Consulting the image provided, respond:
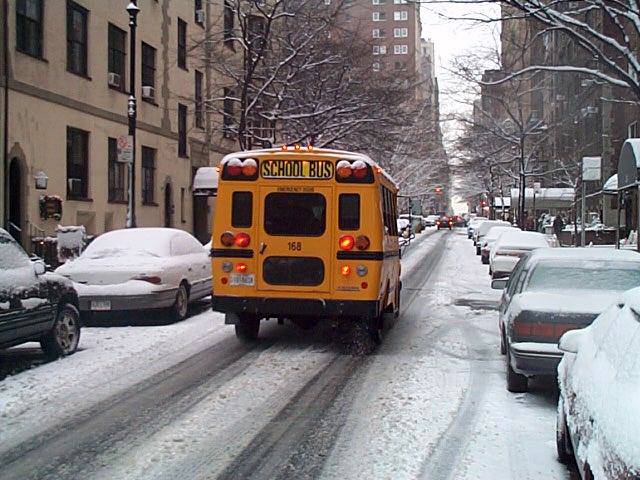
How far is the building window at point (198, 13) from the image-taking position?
3503cm

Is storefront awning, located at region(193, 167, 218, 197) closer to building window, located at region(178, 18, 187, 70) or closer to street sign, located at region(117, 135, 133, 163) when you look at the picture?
building window, located at region(178, 18, 187, 70)

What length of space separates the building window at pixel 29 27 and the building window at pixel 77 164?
2.87 m

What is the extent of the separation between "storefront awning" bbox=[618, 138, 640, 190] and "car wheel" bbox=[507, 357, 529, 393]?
17.4 metres

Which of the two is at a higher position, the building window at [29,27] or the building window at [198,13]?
the building window at [198,13]

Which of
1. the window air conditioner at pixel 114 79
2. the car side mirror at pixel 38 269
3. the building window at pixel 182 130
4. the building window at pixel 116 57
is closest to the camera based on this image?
the car side mirror at pixel 38 269

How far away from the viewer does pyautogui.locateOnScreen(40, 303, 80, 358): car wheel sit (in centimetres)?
980

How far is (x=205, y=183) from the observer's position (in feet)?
112

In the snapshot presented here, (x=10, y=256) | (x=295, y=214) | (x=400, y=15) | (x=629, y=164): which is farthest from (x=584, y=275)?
(x=400, y=15)

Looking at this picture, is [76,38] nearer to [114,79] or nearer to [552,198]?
[114,79]

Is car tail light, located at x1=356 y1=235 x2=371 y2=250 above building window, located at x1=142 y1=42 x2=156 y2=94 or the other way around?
the other way around

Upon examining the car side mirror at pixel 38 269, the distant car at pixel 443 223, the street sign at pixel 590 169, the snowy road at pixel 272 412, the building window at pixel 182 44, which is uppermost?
the building window at pixel 182 44

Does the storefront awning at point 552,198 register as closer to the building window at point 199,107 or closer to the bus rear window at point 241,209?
the building window at point 199,107

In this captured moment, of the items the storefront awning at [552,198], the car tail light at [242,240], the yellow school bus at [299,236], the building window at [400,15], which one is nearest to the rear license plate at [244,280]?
the yellow school bus at [299,236]

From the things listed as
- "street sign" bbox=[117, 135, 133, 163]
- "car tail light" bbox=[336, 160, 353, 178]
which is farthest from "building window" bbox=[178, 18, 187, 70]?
"car tail light" bbox=[336, 160, 353, 178]
